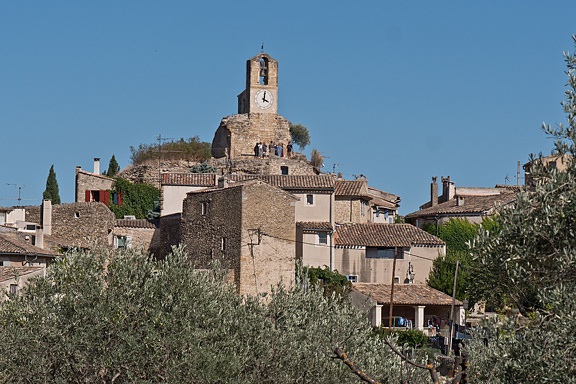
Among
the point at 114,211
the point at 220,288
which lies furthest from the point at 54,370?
the point at 114,211

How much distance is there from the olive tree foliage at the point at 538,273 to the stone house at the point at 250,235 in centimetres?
3174

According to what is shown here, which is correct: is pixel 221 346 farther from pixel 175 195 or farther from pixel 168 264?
pixel 175 195

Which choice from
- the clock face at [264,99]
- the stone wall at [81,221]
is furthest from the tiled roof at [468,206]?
the stone wall at [81,221]

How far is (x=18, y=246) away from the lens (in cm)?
4422

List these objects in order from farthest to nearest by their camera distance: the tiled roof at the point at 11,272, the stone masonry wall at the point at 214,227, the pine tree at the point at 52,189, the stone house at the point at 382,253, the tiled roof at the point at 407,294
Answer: the pine tree at the point at 52,189
the stone house at the point at 382,253
the tiled roof at the point at 407,294
the stone masonry wall at the point at 214,227
the tiled roof at the point at 11,272

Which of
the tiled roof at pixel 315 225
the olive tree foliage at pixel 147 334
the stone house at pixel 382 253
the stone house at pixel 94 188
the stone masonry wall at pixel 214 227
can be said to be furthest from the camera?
the stone house at pixel 94 188

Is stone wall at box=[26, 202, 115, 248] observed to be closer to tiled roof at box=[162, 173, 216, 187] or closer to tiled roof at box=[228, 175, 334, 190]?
tiled roof at box=[162, 173, 216, 187]

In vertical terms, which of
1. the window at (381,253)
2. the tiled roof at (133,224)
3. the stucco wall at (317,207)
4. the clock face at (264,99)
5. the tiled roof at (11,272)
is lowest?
the tiled roof at (11,272)

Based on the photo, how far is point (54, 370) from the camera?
68.9ft

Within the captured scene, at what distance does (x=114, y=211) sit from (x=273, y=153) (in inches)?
524

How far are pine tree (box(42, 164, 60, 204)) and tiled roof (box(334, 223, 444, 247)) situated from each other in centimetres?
2045

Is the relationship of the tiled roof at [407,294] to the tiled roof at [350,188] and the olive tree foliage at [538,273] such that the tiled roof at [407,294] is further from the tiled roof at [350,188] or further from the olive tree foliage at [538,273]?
the olive tree foliage at [538,273]

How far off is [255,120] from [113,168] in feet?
32.0

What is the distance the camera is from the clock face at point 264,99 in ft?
230
